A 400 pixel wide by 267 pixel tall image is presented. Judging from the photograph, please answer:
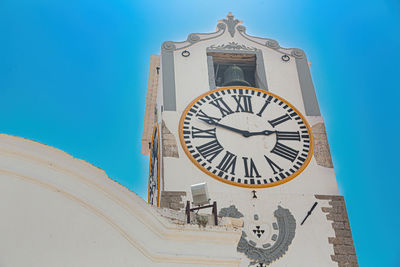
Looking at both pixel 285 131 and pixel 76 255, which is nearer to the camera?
pixel 76 255

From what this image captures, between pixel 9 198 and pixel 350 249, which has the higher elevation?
pixel 350 249

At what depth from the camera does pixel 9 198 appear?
7.05 metres

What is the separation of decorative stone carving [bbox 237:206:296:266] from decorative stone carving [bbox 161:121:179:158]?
212 centimetres

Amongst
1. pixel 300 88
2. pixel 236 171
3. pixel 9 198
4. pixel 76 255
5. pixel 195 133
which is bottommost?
pixel 76 255

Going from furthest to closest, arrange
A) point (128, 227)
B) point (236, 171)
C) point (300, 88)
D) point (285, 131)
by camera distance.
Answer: point (300, 88), point (285, 131), point (236, 171), point (128, 227)

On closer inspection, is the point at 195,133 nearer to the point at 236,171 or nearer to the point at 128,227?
the point at 236,171

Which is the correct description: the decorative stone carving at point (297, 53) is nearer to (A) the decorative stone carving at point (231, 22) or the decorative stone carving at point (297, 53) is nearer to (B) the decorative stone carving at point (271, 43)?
(B) the decorative stone carving at point (271, 43)

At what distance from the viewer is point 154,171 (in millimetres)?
14586

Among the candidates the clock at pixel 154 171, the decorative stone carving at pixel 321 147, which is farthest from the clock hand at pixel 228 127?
the decorative stone carving at pixel 321 147

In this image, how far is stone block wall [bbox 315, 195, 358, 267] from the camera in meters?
11.8

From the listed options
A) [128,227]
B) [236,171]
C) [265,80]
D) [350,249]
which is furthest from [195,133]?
[128,227]

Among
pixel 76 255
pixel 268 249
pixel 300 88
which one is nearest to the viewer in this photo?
pixel 76 255

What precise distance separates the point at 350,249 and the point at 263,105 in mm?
3547

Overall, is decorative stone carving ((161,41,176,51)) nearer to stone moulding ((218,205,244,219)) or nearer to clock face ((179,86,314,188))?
clock face ((179,86,314,188))
